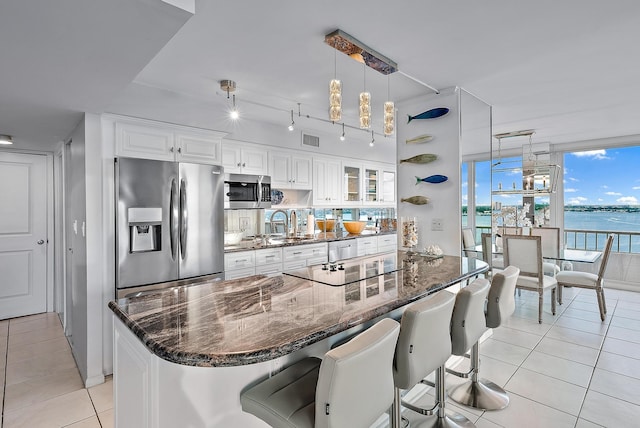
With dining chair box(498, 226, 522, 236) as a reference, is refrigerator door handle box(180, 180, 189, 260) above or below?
→ above

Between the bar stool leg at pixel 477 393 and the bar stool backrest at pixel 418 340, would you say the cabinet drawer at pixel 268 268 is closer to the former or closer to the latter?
the bar stool leg at pixel 477 393

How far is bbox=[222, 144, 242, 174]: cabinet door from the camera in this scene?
3.97m

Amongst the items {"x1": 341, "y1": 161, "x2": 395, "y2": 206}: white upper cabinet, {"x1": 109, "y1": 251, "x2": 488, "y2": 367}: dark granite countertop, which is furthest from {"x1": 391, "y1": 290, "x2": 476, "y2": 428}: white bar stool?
{"x1": 341, "y1": 161, "x2": 395, "y2": 206}: white upper cabinet

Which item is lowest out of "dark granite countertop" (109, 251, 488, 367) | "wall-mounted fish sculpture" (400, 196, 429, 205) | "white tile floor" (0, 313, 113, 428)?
"white tile floor" (0, 313, 113, 428)

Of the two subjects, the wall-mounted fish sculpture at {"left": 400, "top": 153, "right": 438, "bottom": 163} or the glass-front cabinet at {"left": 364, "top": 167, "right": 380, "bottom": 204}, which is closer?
the wall-mounted fish sculpture at {"left": 400, "top": 153, "right": 438, "bottom": 163}

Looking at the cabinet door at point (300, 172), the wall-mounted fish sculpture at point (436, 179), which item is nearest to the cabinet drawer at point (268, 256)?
the cabinet door at point (300, 172)

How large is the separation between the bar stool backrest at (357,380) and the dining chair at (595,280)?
4252 millimetres

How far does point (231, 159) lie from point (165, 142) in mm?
947

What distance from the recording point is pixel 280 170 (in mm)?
4551

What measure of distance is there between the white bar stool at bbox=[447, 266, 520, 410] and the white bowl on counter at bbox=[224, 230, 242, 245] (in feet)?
9.07

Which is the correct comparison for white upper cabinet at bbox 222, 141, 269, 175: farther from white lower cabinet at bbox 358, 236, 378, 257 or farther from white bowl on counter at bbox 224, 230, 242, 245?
white lower cabinet at bbox 358, 236, 378, 257

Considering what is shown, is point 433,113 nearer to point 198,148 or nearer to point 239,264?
point 198,148

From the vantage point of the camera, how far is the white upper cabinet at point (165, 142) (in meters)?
2.95

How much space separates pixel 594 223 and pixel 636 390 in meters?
4.65
